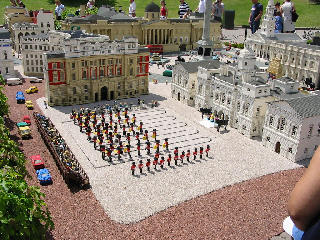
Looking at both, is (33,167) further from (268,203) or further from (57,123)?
(268,203)

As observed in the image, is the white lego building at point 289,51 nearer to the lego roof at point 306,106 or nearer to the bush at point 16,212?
the lego roof at point 306,106

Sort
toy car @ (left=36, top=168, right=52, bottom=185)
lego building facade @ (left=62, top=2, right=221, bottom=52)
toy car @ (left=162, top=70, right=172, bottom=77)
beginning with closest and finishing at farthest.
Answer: toy car @ (left=36, top=168, right=52, bottom=185)
toy car @ (left=162, top=70, right=172, bottom=77)
lego building facade @ (left=62, top=2, right=221, bottom=52)

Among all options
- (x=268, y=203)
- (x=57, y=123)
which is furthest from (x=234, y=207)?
(x=57, y=123)

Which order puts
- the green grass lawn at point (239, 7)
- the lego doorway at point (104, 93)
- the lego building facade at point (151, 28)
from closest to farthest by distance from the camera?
the lego doorway at point (104, 93), the lego building facade at point (151, 28), the green grass lawn at point (239, 7)

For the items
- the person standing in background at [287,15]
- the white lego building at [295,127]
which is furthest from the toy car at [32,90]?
the person standing in background at [287,15]

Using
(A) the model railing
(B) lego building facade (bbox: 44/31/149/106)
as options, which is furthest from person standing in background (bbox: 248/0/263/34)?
(A) the model railing

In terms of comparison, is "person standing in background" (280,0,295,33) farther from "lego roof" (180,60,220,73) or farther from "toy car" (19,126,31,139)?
"toy car" (19,126,31,139)
